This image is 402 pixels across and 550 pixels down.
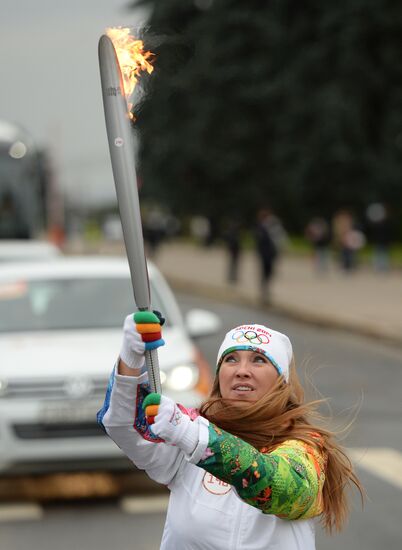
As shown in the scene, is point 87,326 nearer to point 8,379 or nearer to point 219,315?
point 8,379

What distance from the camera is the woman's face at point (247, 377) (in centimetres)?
309

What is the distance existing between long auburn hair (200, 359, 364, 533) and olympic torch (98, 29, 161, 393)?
250 mm

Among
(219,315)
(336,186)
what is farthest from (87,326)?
(336,186)

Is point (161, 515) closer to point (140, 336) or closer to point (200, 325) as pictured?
point (200, 325)

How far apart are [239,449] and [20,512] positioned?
524cm

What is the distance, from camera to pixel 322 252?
35.8 m

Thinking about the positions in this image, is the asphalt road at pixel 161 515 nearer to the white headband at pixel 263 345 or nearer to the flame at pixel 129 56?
the white headband at pixel 263 345

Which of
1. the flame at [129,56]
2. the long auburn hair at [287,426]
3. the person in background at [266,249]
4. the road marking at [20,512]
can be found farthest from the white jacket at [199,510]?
the person in background at [266,249]

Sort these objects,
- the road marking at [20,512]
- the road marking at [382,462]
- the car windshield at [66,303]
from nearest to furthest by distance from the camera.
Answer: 1. the road marking at [20,512]
2. the road marking at [382,462]
3. the car windshield at [66,303]

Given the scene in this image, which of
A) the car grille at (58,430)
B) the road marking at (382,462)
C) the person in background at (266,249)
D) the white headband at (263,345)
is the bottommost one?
the person in background at (266,249)

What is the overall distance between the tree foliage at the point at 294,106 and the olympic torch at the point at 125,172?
119 ft

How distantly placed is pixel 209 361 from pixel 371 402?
11.8 ft

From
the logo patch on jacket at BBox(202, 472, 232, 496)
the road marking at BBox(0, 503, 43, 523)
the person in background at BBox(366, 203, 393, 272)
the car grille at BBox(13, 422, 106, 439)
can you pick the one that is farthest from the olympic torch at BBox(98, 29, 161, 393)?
the person in background at BBox(366, 203, 393, 272)

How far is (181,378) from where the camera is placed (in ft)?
27.7
